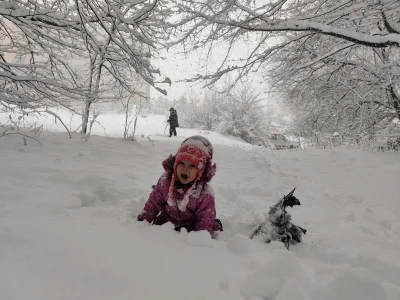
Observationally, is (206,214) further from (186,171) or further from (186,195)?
(186,171)

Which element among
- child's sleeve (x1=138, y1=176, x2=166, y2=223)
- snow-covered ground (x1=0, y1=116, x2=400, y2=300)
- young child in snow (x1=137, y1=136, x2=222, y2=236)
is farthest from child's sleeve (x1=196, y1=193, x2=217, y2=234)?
child's sleeve (x1=138, y1=176, x2=166, y2=223)

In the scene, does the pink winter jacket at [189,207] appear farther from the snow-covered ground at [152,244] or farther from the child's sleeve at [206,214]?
the snow-covered ground at [152,244]

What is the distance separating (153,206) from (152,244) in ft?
2.09

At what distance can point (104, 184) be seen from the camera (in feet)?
9.69

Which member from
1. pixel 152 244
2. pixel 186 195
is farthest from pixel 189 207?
pixel 152 244

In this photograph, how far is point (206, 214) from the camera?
7.16 ft

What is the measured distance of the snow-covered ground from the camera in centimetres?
121

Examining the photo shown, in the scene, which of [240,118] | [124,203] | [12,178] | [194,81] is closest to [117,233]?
[124,203]

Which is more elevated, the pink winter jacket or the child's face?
the child's face

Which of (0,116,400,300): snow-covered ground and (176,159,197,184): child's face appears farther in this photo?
(176,159,197,184): child's face

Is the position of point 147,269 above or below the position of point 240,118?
A: below

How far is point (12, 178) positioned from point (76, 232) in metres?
1.38

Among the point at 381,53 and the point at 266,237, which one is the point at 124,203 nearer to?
the point at 266,237

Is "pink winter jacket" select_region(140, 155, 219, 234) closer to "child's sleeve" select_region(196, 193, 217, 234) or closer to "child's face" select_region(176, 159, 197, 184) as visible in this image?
"child's sleeve" select_region(196, 193, 217, 234)
